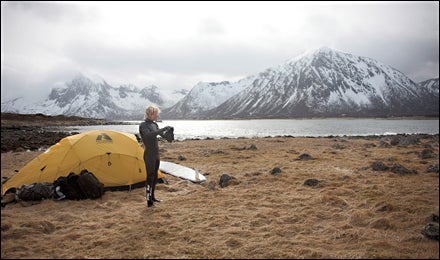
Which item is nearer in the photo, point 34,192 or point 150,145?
point 150,145

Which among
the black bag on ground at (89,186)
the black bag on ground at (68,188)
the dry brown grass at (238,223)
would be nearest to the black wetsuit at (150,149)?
→ the dry brown grass at (238,223)

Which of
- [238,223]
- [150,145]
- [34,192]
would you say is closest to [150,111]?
[150,145]

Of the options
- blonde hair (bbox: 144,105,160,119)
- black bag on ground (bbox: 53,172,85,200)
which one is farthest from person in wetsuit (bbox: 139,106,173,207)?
black bag on ground (bbox: 53,172,85,200)

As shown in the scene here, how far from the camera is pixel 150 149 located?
922 cm

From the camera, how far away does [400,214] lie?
289 inches

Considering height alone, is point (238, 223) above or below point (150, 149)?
below

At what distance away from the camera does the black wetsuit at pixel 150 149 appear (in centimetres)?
902

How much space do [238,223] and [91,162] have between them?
6195 mm

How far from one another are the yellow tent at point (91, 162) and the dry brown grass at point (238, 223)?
0.77m

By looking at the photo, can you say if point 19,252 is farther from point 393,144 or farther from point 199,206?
point 393,144

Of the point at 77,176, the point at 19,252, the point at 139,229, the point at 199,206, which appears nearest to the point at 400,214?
the point at 199,206

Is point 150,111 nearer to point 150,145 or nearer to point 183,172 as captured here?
point 150,145

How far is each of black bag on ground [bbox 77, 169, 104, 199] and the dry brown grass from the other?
0.32 meters

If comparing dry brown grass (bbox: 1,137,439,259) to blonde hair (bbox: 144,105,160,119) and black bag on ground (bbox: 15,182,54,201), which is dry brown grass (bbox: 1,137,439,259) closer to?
black bag on ground (bbox: 15,182,54,201)
